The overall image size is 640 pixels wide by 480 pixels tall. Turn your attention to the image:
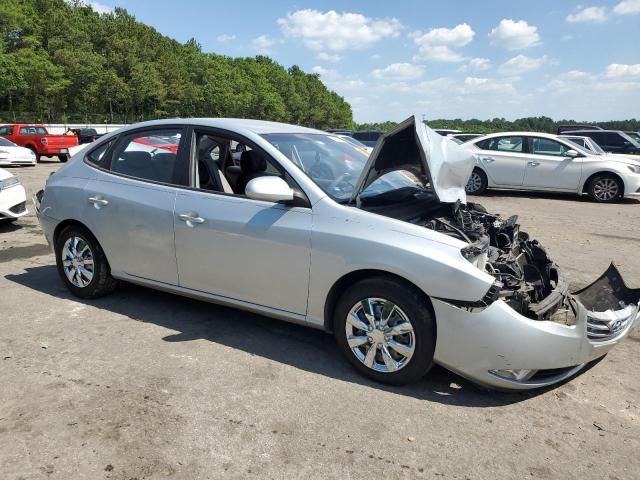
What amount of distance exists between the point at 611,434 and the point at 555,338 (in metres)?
0.60

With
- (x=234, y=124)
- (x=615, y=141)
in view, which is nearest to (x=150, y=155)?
(x=234, y=124)

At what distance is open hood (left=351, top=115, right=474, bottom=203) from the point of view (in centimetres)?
354

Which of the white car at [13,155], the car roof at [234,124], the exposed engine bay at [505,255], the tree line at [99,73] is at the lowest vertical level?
the white car at [13,155]

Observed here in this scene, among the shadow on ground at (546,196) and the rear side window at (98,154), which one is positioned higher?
the rear side window at (98,154)

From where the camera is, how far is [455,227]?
3529mm

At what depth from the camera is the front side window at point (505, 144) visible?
12836 mm

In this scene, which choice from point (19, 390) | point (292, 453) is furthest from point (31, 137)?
point (292, 453)

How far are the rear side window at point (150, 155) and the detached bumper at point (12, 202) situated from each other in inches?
159

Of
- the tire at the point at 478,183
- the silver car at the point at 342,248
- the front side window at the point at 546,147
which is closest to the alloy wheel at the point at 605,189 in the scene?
the front side window at the point at 546,147

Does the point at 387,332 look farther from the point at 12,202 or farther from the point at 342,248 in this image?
the point at 12,202

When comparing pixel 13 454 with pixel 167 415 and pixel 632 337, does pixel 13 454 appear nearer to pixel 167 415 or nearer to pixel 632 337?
pixel 167 415

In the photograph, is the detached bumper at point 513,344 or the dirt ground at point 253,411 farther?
the detached bumper at point 513,344

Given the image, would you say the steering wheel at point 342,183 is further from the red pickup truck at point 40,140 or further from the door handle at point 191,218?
the red pickup truck at point 40,140

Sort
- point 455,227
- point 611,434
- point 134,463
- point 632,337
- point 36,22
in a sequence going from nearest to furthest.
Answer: point 134,463, point 611,434, point 455,227, point 632,337, point 36,22
